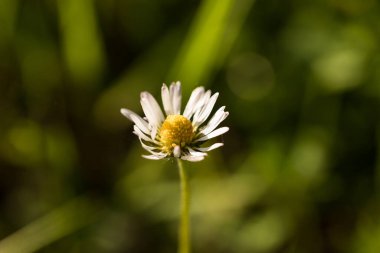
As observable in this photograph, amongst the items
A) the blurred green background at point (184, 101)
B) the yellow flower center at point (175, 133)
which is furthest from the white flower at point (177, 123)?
the blurred green background at point (184, 101)

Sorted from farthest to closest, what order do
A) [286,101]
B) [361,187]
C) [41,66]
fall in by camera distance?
[41,66] < [286,101] < [361,187]

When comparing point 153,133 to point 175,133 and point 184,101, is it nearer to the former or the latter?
point 175,133

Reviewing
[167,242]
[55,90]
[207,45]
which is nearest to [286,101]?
[207,45]

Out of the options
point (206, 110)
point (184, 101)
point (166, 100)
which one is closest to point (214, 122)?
point (206, 110)

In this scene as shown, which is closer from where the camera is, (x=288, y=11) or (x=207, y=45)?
(x=207, y=45)

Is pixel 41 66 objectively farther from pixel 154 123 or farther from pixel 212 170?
pixel 154 123

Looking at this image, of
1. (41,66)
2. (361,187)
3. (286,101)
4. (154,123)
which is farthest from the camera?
(41,66)
